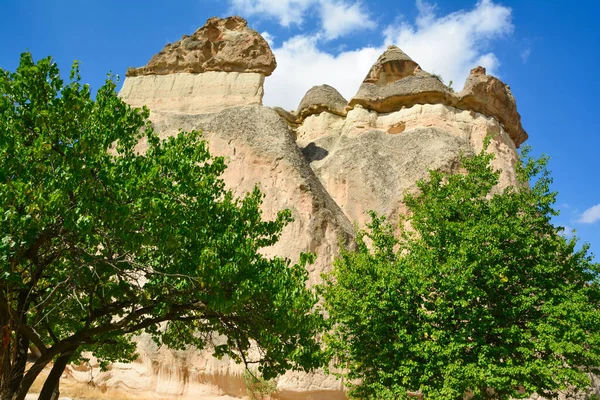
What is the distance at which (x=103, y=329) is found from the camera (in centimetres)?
1120

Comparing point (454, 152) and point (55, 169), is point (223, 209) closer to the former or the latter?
point (55, 169)

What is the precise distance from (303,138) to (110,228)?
3020 centimetres

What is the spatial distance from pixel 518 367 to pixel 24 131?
13536 mm

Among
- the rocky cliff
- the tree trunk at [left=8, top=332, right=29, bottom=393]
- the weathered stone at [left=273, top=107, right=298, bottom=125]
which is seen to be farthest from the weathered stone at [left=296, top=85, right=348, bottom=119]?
the tree trunk at [left=8, top=332, right=29, bottom=393]

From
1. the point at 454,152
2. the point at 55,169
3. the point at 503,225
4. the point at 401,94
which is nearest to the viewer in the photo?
the point at 55,169

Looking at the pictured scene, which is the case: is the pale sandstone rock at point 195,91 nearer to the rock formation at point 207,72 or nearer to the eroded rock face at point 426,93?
the rock formation at point 207,72

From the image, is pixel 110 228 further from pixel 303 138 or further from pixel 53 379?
pixel 303 138

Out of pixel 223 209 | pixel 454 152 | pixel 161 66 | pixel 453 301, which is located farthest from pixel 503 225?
pixel 161 66

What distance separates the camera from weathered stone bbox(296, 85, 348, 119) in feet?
129

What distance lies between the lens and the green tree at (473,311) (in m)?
13.9

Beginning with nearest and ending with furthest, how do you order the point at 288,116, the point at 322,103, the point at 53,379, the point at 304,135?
the point at 53,379
the point at 304,135
the point at 322,103
the point at 288,116

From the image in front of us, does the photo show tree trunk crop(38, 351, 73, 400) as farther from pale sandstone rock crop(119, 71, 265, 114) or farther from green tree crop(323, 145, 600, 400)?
pale sandstone rock crop(119, 71, 265, 114)

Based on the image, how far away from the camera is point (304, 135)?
129ft

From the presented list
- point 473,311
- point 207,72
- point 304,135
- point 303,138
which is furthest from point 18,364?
point 304,135
